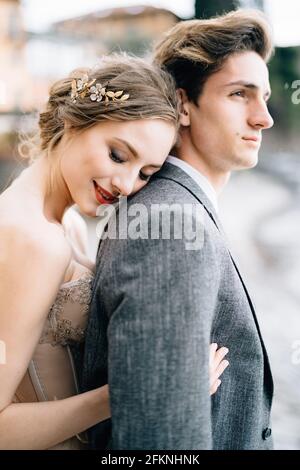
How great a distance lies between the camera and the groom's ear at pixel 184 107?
144 centimetres

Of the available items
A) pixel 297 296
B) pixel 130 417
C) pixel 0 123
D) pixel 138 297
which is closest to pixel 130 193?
pixel 138 297

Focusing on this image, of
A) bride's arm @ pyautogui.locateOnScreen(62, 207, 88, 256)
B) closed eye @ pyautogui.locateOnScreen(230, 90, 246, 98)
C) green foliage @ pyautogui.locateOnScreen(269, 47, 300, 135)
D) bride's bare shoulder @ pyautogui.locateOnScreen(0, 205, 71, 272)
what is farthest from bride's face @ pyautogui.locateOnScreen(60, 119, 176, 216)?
green foliage @ pyautogui.locateOnScreen(269, 47, 300, 135)

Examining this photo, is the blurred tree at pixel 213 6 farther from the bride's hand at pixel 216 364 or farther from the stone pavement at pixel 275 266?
the bride's hand at pixel 216 364

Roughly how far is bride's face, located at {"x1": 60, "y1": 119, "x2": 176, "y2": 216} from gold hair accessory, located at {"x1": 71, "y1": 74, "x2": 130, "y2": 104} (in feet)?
0.19

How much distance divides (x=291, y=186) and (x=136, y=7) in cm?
248

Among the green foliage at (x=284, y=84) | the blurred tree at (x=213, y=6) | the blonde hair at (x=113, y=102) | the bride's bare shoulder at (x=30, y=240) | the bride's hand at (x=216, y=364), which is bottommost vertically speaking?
the bride's hand at (x=216, y=364)

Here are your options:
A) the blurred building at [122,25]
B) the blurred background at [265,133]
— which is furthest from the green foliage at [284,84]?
the blurred building at [122,25]

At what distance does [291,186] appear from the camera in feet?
19.5

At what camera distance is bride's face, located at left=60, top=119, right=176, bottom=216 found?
3.96 feet

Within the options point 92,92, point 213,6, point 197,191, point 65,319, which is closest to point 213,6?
point 213,6

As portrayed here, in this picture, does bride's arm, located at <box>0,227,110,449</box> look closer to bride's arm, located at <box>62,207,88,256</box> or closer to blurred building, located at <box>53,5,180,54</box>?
bride's arm, located at <box>62,207,88,256</box>

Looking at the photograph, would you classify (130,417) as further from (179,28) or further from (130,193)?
(179,28)

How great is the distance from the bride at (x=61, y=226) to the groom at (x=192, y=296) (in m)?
0.08

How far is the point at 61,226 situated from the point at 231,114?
0.53m
